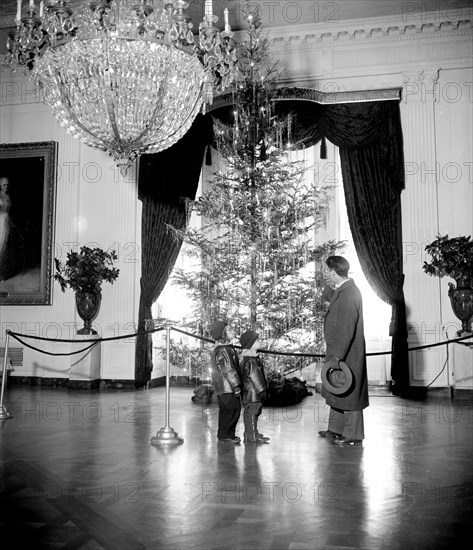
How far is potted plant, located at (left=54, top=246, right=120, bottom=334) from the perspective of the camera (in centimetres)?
981

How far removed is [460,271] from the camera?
28.6ft

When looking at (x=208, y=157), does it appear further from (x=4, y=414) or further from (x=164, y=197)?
(x=4, y=414)

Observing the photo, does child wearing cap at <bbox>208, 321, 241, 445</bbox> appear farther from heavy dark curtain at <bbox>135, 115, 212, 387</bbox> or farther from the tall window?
heavy dark curtain at <bbox>135, 115, 212, 387</bbox>

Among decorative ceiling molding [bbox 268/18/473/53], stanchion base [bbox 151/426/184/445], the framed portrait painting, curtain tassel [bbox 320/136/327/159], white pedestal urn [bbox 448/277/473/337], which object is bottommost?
stanchion base [bbox 151/426/184/445]

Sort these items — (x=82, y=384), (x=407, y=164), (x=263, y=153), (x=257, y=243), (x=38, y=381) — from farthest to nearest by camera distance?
(x=38, y=381) → (x=82, y=384) → (x=407, y=164) → (x=263, y=153) → (x=257, y=243)

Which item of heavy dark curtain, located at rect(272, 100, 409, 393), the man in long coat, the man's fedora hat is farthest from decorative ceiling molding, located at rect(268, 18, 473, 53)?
the man's fedora hat

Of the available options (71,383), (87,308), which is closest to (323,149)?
(87,308)

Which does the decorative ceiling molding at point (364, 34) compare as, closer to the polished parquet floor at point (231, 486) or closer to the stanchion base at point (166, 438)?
the polished parquet floor at point (231, 486)

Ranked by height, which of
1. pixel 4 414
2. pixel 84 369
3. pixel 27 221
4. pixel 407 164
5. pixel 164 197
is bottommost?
pixel 4 414

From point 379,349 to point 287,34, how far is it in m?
5.46

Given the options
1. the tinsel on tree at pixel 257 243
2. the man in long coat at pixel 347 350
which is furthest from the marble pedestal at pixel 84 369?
the man in long coat at pixel 347 350

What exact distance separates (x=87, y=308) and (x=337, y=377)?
18.7ft

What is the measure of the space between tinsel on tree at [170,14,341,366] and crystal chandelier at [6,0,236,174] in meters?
2.45

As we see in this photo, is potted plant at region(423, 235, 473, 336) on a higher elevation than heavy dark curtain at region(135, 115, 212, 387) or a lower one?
lower
